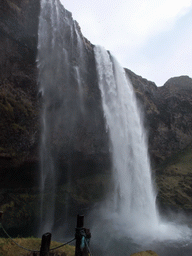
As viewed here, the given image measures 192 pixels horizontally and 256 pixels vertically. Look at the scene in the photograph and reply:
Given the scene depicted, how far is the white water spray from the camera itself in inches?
579

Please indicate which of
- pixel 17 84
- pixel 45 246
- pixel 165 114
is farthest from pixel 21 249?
pixel 165 114

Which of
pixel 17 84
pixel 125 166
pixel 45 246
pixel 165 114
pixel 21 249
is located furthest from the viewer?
pixel 165 114

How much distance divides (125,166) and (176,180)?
7111 millimetres

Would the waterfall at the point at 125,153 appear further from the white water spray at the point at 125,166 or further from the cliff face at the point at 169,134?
the cliff face at the point at 169,134

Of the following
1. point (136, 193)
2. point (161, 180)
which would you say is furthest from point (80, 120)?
point (161, 180)

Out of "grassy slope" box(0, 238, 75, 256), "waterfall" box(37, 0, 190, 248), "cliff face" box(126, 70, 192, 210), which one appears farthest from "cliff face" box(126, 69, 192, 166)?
"grassy slope" box(0, 238, 75, 256)

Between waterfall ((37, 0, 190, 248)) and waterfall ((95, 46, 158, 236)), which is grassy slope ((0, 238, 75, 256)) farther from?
waterfall ((95, 46, 158, 236))

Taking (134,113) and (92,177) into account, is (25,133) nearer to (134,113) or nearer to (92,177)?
(92,177)

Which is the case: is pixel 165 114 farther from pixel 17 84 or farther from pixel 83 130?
pixel 17 84

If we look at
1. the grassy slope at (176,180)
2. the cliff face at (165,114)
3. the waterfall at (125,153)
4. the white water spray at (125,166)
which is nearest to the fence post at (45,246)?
the white water spray at (125,166)

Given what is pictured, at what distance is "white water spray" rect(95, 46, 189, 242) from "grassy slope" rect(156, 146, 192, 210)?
2099 mm

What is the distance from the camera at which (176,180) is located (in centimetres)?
2052

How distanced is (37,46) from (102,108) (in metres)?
9.00

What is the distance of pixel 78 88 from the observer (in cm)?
1858
